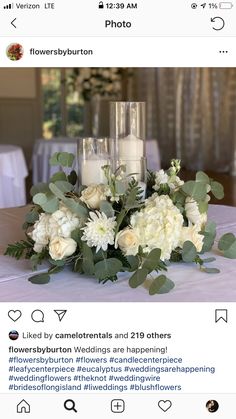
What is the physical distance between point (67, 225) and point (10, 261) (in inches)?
9.5

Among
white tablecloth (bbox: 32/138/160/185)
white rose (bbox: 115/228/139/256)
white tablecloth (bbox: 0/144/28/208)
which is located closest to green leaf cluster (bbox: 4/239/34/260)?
white rose (bbox: 115/228/139/256)

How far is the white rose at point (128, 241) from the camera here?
3.12ft

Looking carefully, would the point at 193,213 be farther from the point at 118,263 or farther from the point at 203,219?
the point at 118,263

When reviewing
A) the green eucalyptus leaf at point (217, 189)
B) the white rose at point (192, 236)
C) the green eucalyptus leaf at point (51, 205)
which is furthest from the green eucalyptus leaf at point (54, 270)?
Answer: the green eucalyptus leaf at point (217, 189)

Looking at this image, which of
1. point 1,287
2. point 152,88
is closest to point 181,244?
point 1,287

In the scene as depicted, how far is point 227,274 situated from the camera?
1.06m
